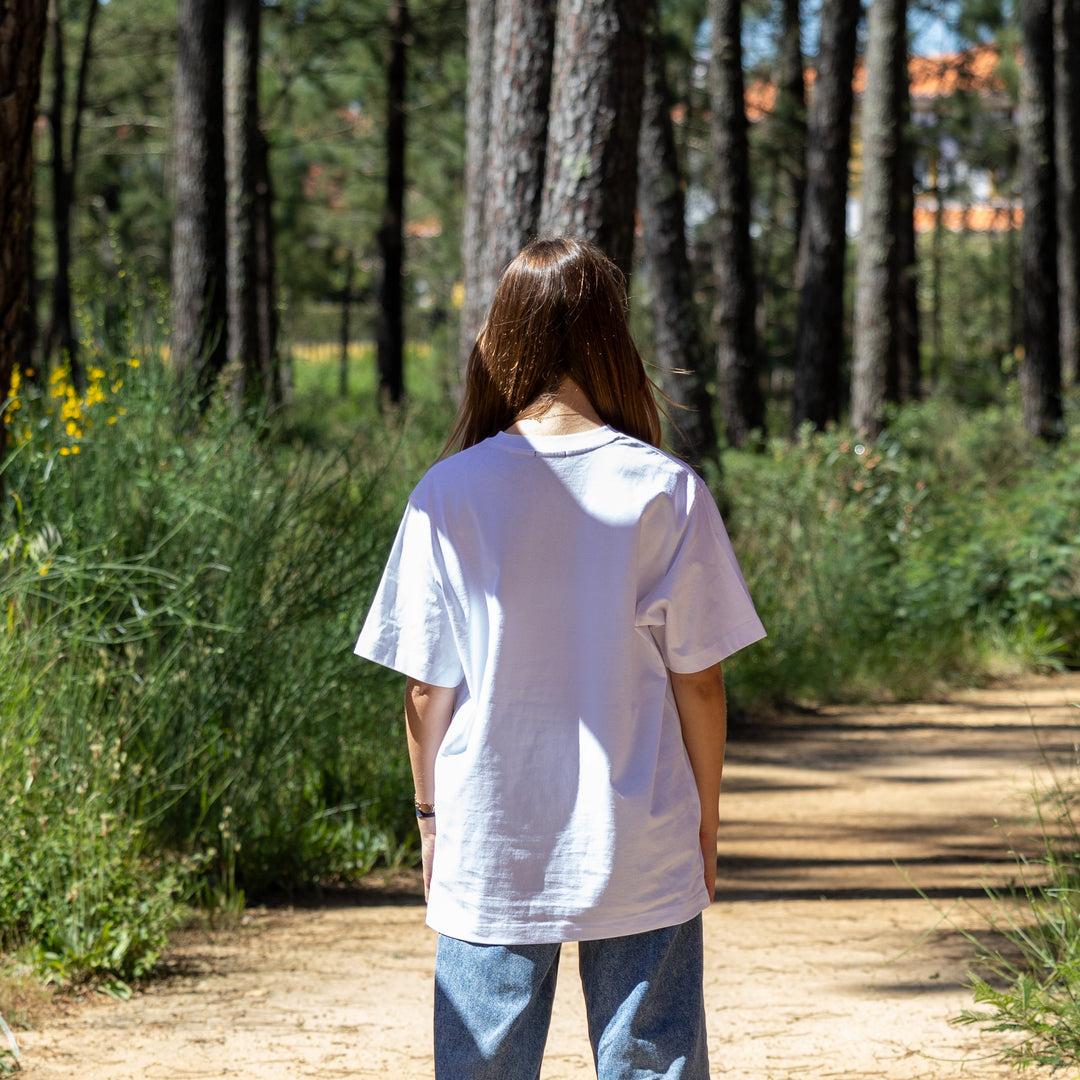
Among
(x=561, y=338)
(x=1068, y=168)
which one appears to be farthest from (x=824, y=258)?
(x=561, y=338)

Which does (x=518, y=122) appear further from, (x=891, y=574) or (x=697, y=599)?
(x=697, y=599)

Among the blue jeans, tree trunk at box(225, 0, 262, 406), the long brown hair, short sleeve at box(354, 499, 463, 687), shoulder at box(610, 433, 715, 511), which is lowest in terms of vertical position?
the blue jeans

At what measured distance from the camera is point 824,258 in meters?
12.9

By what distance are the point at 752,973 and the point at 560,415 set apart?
2503 mm

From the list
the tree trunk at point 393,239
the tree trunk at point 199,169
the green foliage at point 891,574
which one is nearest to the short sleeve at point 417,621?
the green foliage at point 891,574

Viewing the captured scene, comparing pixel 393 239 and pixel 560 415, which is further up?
pixel 393 239

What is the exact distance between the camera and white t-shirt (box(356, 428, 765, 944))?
68.3 inches

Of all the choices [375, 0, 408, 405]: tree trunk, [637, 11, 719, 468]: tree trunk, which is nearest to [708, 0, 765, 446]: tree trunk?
[637, 11, 719, 468]: tree trunk

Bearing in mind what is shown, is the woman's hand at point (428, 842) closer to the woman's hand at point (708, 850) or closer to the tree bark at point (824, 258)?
the woman's hand at point (708, 850)

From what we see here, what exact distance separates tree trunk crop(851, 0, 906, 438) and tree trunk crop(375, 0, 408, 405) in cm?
873

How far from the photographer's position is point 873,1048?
10.4 feet

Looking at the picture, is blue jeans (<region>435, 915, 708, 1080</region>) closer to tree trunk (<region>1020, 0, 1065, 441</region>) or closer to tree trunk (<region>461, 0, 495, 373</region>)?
tree trunk (<region>461, 0, 495, 373</region>)

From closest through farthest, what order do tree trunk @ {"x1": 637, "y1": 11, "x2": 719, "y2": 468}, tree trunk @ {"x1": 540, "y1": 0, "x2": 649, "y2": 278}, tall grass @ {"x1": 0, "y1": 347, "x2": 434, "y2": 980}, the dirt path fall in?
the dirt path → tall grass @ {"x1": 0, "y1": 347, "x2": 434, "y2": 980} → tree trunk @ {"x1": 540, "y1": 0, "x2": 649, "y2": 278} → tree trunk @ {"x1": 637, "y1": 11, "x2": 719, "y2": 468}

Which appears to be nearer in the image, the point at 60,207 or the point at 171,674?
the point at 171,674
